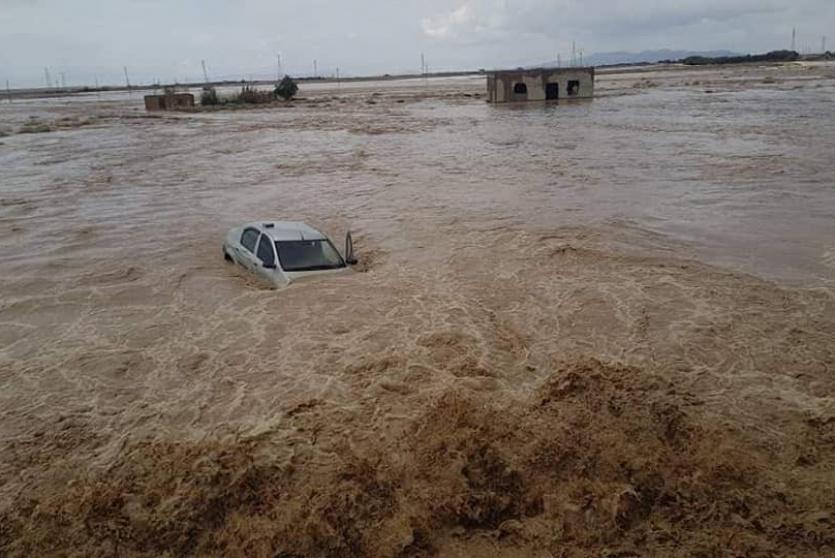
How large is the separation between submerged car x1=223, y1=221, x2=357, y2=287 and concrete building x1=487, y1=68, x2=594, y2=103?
53.1m

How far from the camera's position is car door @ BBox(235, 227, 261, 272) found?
12490 mm

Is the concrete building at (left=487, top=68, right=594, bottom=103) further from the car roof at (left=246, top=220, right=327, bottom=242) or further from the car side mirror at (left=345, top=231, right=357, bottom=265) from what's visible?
the car roof at (left=246, top=220, right=327, bottom=242)

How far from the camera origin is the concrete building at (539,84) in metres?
Result: 61.2

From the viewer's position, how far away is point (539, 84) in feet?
200

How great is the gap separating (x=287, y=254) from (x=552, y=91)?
182ft

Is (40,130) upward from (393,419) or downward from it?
upward

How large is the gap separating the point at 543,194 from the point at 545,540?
54.0 ft

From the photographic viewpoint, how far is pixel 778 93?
187 ft

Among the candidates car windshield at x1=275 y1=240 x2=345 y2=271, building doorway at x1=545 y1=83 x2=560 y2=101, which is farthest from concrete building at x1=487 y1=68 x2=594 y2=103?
car windshield at x1=275 y1=240 x2=345 y2=271

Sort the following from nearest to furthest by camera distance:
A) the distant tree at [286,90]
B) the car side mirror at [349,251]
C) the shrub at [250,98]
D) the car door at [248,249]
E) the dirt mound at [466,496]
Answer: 1. the dirt mound at [466,496]
2. the car door at [248,249]
3. the car side mirror at [349,251]
4. the shrub at [250,98]
5. the distant tree at [286,90]

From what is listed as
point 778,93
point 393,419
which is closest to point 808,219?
point 393,419

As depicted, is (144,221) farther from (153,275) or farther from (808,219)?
(808,219)

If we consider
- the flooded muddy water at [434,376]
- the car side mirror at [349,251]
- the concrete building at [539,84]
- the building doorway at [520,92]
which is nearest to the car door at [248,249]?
the flooded muddy water at [434,376]

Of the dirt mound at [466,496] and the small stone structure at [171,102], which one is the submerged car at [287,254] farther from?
the small stone structure at [171,102]
